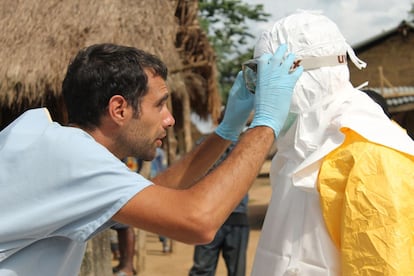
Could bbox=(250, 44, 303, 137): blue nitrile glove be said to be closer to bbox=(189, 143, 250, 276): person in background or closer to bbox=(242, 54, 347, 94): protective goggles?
bbox=(242, 54, 347, 94): protective goggles

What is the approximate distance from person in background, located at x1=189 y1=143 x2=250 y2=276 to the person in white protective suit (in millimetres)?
2274

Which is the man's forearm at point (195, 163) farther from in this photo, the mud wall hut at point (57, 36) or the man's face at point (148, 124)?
the mud wall hut at point (57, 36)

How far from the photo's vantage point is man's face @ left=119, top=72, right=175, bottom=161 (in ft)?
5.49

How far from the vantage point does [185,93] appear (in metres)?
6.88

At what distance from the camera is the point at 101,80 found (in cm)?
162

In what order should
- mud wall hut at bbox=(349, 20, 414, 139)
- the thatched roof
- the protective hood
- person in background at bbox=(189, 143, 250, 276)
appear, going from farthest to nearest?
mud wall hut at bbox=(349, 20, 414, 139), the thatched roof, person in background at bbox=(189, 143, 250, 276), the protective hood

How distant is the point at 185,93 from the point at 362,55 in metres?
9.25

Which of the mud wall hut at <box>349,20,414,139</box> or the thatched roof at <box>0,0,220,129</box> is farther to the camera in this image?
the mud wall hut at <box>349,20,414,139</box>

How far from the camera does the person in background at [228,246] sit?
14.1ft

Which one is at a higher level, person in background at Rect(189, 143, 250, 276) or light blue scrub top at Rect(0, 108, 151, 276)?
light blue scrub top at Rect(0, 108, 151, 276)

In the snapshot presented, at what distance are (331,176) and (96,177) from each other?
0.71 meters

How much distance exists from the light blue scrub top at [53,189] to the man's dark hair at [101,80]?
7.4 inches

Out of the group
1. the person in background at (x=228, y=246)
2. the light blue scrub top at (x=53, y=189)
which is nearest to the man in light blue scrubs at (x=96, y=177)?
the light blue scrub top at (x=53, y=189)

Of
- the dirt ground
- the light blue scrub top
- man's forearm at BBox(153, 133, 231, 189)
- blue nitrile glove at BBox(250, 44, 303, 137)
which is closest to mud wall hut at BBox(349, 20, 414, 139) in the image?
the dirt ground
